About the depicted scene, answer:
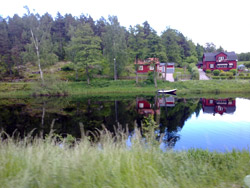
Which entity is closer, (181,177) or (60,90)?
(181,177)

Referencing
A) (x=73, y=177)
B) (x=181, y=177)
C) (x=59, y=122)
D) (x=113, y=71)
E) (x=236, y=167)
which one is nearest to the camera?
(x=73, y=177)

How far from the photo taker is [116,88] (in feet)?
120

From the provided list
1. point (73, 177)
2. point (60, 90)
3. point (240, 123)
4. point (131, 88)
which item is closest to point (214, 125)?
point (240, 123)

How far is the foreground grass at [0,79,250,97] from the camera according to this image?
35.0 metres

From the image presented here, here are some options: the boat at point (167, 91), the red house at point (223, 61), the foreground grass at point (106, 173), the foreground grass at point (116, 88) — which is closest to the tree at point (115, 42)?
the foreground grass at point (116, 88)

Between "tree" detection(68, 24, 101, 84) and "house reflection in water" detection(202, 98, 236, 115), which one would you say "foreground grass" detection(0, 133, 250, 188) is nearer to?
"house reflection in water" detection(202, 98, 236, 115)

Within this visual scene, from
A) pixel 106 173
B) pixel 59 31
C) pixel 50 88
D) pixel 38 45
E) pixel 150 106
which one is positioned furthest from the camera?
pixel 59 31

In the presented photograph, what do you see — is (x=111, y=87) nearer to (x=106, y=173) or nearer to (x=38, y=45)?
(x=38, y=45)

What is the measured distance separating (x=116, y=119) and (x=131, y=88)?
63.7ft

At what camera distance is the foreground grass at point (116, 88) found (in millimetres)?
35000

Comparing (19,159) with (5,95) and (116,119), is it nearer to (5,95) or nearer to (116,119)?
(116,119)

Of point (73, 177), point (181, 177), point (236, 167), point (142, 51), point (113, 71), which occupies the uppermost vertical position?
point (142, 51)

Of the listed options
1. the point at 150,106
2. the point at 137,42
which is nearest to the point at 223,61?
the point at 137,42

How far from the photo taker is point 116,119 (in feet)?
56.8
